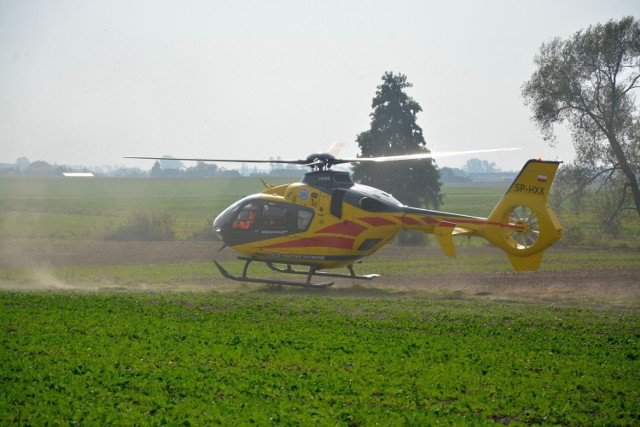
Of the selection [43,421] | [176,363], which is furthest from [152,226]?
[43,421]

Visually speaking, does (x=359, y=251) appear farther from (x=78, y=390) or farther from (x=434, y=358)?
(x=78, y=390)

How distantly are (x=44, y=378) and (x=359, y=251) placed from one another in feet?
44.5

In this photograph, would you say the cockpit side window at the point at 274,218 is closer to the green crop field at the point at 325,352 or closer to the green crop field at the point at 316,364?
the green crop field at the point at 325,352

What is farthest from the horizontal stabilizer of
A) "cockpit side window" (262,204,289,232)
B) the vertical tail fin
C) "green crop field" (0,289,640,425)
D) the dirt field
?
"cockpit side window" (262,204,289,232)

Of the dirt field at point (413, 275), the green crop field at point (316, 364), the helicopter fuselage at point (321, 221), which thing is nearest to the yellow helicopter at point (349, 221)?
the helicopter fuselage at point (321, 221)

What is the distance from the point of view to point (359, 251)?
84.8ft

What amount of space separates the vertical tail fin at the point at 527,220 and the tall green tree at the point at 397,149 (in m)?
27.6

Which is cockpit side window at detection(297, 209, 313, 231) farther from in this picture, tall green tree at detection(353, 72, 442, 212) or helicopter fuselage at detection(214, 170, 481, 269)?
tall green tree at detection(353, 72, 442, 212)

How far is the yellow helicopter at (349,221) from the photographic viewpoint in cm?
2280

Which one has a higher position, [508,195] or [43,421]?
[508,195]

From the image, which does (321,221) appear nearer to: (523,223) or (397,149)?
A: (523,223)

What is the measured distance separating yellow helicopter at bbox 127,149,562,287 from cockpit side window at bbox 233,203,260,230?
3cm

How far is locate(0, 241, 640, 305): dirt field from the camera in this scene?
25.5 metres

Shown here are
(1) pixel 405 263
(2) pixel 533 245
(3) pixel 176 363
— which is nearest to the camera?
(3) pixel 176 363
